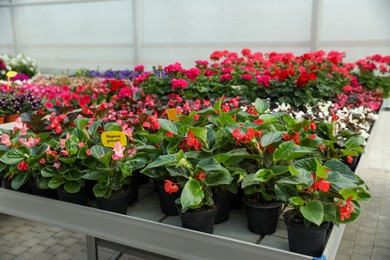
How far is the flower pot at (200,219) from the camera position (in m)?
1.29

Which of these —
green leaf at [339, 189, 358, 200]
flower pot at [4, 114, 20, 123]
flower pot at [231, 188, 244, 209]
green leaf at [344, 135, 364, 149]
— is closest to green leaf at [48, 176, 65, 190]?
flower pot at [231, 188, 244, 209]

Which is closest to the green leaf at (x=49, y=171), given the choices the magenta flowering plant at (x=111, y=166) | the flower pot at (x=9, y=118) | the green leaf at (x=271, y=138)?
the magenta flowering plant at (x=111, y=166)

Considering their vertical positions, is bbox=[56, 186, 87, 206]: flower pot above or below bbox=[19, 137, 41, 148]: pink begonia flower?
below

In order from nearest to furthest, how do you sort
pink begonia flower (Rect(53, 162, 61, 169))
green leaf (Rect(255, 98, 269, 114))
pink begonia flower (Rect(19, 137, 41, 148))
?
pink begonia flower (Rect(53, 162, 61, 169)) → pink begonia flower (Rect(19, 137, 41, 148)) → green leaf (Rect(255, 98, 269, 114))

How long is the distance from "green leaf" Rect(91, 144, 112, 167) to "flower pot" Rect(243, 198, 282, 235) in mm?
524

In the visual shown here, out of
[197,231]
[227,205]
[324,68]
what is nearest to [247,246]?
[197,231]

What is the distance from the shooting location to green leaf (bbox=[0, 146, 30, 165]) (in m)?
1.54

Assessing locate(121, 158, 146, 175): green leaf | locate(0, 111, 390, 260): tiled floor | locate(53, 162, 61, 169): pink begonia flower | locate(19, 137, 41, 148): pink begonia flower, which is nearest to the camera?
locate(121, 158, 146, 175): green leaf

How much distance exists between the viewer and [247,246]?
1.17 metres

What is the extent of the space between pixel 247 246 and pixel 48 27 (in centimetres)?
990

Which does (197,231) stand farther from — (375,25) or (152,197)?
(375,25)

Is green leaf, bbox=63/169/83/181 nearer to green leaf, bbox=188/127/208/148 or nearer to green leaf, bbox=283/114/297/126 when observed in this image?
green leaf, bbox=188/127/208/148

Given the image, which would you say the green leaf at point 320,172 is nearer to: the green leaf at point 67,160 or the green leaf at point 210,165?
the green leaf at point 210,165

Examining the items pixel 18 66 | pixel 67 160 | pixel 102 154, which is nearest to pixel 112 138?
pixel 102 154
